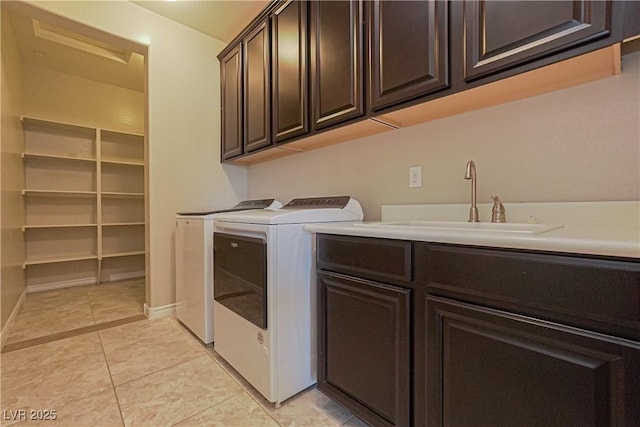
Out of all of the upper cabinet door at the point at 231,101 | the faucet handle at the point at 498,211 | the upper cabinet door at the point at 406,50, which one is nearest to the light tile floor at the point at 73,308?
the upper cabinet door at the point at 231,101

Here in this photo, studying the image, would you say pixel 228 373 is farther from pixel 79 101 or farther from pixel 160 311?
pixel 79 101

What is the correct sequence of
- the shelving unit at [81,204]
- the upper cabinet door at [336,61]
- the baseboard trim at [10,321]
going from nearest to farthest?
the upper cabinet door at [336,61] → the baseboard trim at [10,321] → the shelving unit at [81,204]

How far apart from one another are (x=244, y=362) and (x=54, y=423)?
782mm

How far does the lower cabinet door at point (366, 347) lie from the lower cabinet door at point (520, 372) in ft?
0.30

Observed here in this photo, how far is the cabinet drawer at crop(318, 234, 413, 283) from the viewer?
0.98 metres

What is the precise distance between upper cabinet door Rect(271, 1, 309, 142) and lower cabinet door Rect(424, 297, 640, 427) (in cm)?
140

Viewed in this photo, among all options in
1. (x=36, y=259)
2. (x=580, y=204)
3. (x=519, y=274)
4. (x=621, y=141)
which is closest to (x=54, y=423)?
(x=519, y=274)

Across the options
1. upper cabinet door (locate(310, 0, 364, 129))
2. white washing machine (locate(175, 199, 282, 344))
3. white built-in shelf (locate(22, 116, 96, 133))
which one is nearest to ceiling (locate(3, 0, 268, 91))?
white built-in shelf (locate(22, 116, 96, 133))

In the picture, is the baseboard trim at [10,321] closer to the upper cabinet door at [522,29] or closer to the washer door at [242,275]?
the washer door at [242,275]

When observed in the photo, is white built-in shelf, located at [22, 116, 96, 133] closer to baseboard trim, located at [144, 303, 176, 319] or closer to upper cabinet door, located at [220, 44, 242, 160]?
upper cabinet door, located at [220, 44, 242, 160]

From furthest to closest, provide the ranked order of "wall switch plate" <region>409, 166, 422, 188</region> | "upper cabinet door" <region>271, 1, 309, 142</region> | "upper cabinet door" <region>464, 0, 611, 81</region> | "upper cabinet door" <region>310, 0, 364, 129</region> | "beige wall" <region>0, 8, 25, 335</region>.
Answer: "beige wall" <region>0, 8, 25, 335</region> < "upper cabinet door" <region>271, 1, 309, 142</region> < "wall switch plate" <region>409, 166, 422, 188</region> < "upper cabinet door" <region>310, 0, 364, 129</region> < "upper cabinet door" <region>464, 0, 611, 81</region>

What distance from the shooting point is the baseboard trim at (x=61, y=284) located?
3135mm

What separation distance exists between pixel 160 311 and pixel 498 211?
8.45 feet

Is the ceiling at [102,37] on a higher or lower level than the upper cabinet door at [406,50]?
higher
